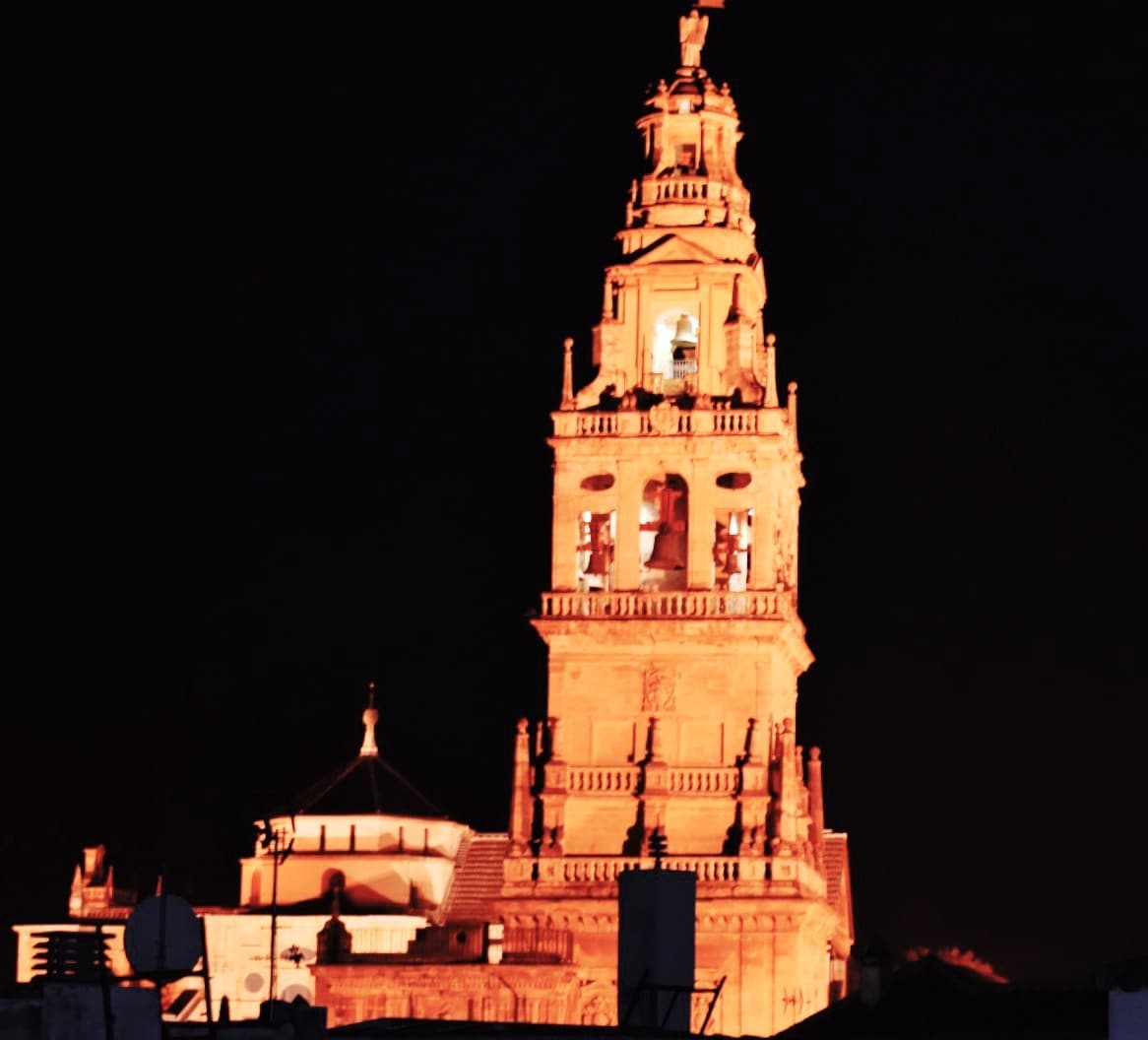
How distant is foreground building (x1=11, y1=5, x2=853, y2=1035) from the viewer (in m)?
89.8

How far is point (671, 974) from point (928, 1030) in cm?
351

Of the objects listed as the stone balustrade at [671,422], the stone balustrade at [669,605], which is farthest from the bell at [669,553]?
the stone balustrade at [671,422]

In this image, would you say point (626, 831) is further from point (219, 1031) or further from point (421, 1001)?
point (219, 1031)

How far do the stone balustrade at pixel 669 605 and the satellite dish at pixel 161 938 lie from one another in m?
46.6

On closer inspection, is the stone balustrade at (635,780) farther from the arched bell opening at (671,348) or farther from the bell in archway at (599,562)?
the arched bell opening at (671,348)

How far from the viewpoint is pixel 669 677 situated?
3639 inches

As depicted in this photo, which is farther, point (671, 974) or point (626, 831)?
point (626, 831)

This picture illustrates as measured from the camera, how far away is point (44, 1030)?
42250 mm

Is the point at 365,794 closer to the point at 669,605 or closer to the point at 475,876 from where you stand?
the point at 475,876

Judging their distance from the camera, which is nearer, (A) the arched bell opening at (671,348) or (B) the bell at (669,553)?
(B) the bell at (669,553)

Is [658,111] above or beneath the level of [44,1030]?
above

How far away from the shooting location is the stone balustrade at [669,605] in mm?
92188

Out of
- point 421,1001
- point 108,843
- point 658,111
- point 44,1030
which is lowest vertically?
point 44,1030

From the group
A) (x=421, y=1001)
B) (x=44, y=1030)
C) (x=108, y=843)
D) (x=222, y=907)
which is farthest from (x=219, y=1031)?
(x=108, y=843)
